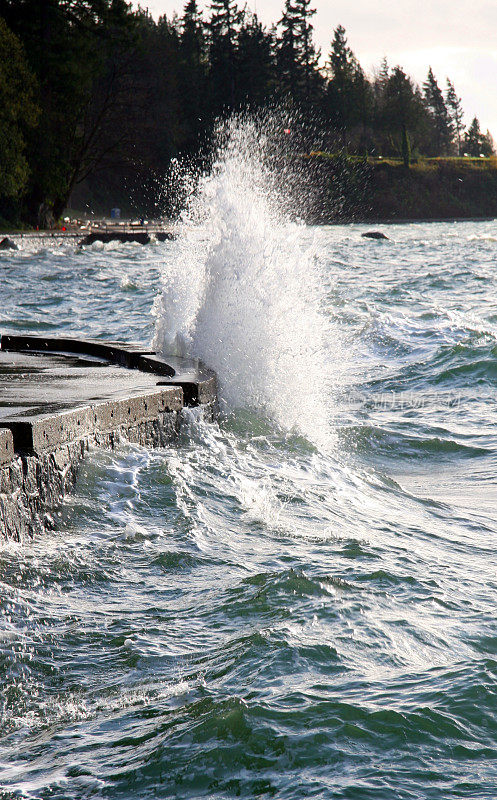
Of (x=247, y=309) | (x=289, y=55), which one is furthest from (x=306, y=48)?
(x=247, y=309)

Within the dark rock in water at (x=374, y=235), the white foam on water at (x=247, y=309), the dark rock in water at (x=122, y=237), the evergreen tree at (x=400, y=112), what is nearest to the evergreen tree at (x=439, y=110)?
the evergreen tree at (x=400, y=112)

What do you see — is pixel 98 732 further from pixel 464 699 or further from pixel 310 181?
pixel 310 181

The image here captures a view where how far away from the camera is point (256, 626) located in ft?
11.3

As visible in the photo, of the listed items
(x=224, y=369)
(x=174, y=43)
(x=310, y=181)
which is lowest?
(x=224, y=369)

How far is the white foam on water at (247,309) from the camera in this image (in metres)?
7.96

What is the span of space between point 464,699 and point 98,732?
125cm

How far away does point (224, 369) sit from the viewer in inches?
315

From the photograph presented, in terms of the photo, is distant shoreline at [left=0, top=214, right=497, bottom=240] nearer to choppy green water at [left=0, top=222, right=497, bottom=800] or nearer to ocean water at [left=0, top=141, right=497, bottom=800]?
ocean water at [left=0, top=141, right=497, bottom=800]

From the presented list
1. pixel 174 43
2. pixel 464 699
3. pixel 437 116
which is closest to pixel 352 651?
pixel 464 699

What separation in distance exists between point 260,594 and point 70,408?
6.23ft

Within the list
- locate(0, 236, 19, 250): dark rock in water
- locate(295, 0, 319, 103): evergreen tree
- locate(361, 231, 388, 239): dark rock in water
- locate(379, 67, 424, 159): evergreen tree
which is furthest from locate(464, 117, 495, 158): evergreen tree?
locate(0, 236, 19, 250): dark rock in water

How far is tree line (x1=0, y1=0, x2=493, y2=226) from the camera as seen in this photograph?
123 ft

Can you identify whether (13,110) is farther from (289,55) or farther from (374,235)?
(289,55)

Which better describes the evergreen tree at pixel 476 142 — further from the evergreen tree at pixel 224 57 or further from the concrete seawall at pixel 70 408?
the concrete seawall at pixel 70 408
